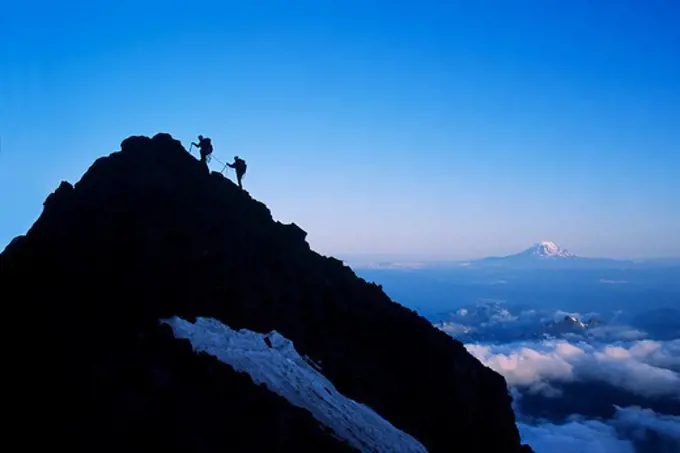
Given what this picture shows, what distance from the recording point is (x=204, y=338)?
71.5ft

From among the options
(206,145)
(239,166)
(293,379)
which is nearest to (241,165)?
(239,166)

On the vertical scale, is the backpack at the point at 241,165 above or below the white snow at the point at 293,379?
above

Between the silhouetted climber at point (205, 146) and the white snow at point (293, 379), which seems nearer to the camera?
the white snow at point (293, 379)

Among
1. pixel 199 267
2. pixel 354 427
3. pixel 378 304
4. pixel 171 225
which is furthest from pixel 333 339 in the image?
pixel 171 225

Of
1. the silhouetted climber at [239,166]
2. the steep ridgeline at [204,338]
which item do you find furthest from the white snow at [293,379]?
the silhouetted climber at [239,166]

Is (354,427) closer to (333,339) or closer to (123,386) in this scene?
(333,339)

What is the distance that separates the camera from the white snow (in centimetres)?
2150

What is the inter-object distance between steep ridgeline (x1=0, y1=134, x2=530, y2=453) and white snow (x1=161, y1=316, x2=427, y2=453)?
0.10m

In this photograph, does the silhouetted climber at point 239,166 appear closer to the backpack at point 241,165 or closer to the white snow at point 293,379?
the backpack at point 241,165

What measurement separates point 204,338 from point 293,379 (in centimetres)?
471

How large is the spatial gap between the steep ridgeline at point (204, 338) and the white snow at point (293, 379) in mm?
102

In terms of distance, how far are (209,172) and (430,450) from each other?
21585mm

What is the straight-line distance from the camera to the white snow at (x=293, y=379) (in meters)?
21.5

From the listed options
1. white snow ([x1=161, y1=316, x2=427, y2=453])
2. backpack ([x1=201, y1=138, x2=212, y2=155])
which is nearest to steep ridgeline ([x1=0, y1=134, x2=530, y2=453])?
white snow ([x1=161, y1=316, x2=427, y2=453])
